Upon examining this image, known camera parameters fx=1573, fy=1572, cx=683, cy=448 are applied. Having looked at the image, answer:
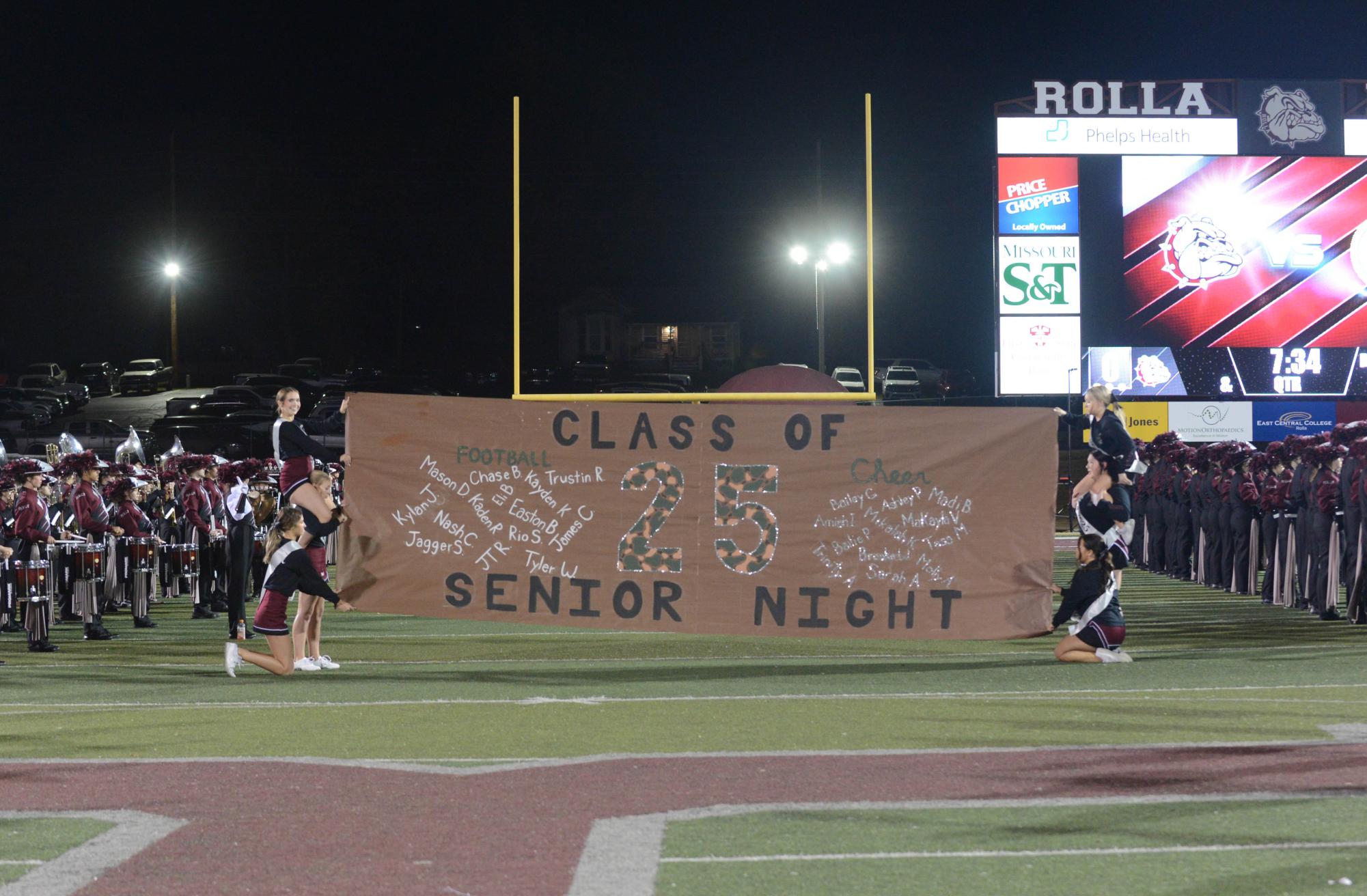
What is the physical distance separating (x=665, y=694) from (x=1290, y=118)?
25433 mm

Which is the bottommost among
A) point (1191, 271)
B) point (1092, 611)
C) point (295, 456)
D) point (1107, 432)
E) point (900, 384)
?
point (1092, 611)

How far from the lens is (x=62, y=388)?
1955 inches

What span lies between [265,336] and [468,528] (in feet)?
220

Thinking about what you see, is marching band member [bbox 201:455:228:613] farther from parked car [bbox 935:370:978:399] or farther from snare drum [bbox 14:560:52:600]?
parked car [bbox 935:370:978:399]

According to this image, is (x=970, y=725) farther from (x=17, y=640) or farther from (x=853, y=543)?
(x=17, y=640)

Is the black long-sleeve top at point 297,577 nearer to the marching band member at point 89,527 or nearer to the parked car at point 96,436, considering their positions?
the marching band member at point 89,527

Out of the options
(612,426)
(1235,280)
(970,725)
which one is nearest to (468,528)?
(612,426)

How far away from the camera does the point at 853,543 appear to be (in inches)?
414

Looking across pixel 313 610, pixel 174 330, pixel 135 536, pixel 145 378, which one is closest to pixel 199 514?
pixel 135 536

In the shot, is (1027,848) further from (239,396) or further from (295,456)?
(239,396)

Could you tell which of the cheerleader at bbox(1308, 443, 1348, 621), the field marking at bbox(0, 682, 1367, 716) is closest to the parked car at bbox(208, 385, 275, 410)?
the cheerleader at bbox(1308, 443, 1348, 621)

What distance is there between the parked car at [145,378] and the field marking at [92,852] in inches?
2047

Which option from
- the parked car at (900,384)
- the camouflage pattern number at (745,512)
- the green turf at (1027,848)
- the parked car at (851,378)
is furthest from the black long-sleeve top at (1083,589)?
the parked car at (851,378)

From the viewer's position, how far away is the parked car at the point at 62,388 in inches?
1908
